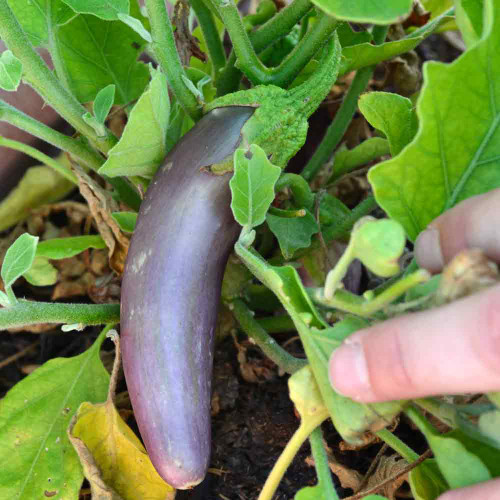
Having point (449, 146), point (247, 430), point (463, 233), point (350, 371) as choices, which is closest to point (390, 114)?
point (449, 146)

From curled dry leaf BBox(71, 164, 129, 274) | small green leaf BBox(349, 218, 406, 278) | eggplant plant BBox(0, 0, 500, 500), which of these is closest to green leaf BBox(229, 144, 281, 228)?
eggplant plant BBox(0, 0, 500, 500)

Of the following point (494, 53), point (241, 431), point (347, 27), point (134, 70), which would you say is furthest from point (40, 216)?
point (494, 53)

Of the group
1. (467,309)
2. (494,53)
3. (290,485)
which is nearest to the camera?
(467,309)

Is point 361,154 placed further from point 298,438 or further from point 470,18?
point 298,438

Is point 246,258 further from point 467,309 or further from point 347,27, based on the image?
point 347,27

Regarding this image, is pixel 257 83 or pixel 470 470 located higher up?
pixel 257 83

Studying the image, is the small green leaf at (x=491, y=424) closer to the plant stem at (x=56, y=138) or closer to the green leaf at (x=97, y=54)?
the plant stem at (x=56, y=138)
